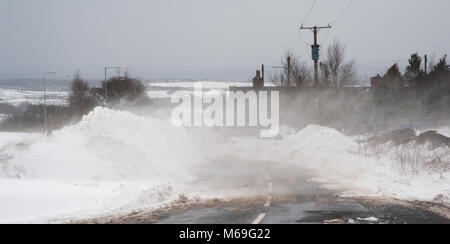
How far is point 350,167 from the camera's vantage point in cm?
1994

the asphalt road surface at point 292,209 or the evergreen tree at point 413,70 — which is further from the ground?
the evergreen tree at point 413,70

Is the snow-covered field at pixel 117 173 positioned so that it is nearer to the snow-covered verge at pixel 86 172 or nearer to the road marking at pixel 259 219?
the snow-covered verge at pixel 86 172

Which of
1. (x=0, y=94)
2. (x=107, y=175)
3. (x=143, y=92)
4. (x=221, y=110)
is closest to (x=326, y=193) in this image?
(x=107, y=175)

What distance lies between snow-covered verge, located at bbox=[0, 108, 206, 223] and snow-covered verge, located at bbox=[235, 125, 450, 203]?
557 centimetres

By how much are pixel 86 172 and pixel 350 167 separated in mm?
10084

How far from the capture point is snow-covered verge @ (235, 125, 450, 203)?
555 inches

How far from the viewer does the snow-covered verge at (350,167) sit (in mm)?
14086

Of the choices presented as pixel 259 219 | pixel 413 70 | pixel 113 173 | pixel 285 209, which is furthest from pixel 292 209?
pixel 413 70

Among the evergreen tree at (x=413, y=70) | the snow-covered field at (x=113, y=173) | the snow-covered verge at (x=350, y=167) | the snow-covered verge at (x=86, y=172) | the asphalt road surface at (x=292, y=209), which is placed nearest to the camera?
the asphalt road surface at (x=292, y=209)

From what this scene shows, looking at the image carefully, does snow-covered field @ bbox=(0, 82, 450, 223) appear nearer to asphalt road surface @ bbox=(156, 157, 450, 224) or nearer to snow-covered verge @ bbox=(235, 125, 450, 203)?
snow-covered verge @ bbox=(235, 125, 450, 203)

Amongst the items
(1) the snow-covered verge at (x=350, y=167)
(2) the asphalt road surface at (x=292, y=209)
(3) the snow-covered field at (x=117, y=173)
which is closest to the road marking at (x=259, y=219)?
(2) the asphalt road surface at (x=292, y=209)

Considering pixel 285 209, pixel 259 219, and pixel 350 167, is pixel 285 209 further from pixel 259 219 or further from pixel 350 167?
pixel 350 167

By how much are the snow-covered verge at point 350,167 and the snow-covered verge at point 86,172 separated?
5.57 meters

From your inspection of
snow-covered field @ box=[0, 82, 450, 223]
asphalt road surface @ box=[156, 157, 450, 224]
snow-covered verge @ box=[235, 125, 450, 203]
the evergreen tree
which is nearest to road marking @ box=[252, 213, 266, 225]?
asphalt road surface @ box=[156, 157, 450, 224]
